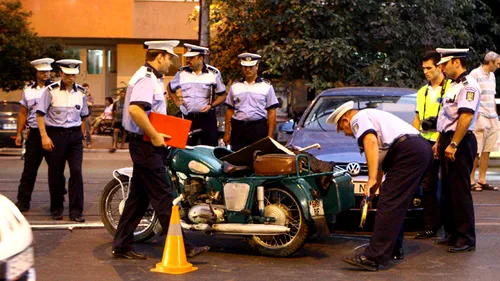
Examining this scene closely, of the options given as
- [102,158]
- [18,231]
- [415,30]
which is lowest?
[102,158]

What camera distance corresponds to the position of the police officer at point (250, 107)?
11617mm

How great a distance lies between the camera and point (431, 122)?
9.73 metres

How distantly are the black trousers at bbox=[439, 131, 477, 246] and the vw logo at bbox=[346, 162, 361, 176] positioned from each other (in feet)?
3.12

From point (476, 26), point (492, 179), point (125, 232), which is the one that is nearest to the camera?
point (125, 232)

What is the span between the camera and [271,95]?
38.3ft

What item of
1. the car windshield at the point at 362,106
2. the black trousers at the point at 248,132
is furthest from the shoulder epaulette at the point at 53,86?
the car windshield at the point at 362,106

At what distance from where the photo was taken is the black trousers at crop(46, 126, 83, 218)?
1079 centimetres

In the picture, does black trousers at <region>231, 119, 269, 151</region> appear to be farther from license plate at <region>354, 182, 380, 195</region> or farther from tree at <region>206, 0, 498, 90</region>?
tree at <region>206, 0, 498, 90</region>

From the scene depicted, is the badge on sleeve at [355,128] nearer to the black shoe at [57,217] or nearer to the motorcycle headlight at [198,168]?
the motorcycle headlight at [198,168]

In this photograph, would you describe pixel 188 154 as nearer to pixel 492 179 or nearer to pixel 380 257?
pixel 380 257

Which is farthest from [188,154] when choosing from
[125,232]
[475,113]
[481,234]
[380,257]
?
[481,234]

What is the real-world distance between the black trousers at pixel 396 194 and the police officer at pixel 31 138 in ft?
15.8

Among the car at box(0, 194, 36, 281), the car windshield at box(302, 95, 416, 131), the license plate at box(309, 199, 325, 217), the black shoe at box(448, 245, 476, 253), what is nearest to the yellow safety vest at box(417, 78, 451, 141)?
the black shoe at box(448, 245, 476, 253)

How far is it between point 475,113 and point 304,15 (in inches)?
505
